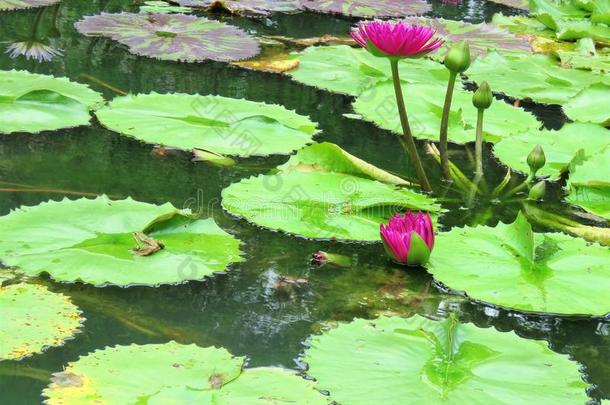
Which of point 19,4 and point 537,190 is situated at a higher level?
point 19,4

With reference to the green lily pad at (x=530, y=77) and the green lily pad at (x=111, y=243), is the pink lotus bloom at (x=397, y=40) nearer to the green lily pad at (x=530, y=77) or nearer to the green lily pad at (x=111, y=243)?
the green lily pad at (x=111, y=243)

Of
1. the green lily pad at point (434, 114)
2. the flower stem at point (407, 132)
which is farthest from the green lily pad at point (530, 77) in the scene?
the flower stem at point (407, 132)

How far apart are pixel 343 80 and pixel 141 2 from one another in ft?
5.72

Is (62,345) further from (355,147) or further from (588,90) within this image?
(588,90)

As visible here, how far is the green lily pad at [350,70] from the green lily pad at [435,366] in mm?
1867

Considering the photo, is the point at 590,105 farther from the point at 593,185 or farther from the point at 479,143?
the point at 479,143

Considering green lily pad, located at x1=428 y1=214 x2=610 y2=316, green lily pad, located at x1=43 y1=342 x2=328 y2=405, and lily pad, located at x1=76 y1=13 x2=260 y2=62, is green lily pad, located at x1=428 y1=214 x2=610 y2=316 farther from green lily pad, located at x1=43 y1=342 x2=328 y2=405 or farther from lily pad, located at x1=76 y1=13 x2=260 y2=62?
lily pad, located at x1=76 y1=13 x2=260 y2=62

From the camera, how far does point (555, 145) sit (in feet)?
10.1

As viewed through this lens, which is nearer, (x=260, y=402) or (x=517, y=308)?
(x=260, y=402)

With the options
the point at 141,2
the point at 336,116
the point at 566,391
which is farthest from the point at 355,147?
the point at 141,2

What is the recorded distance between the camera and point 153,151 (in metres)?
2.89

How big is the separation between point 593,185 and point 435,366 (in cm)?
122

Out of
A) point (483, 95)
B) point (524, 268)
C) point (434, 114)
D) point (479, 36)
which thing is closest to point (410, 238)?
point (524, 268)

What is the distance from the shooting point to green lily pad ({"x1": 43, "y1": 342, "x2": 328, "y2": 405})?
1.54m
